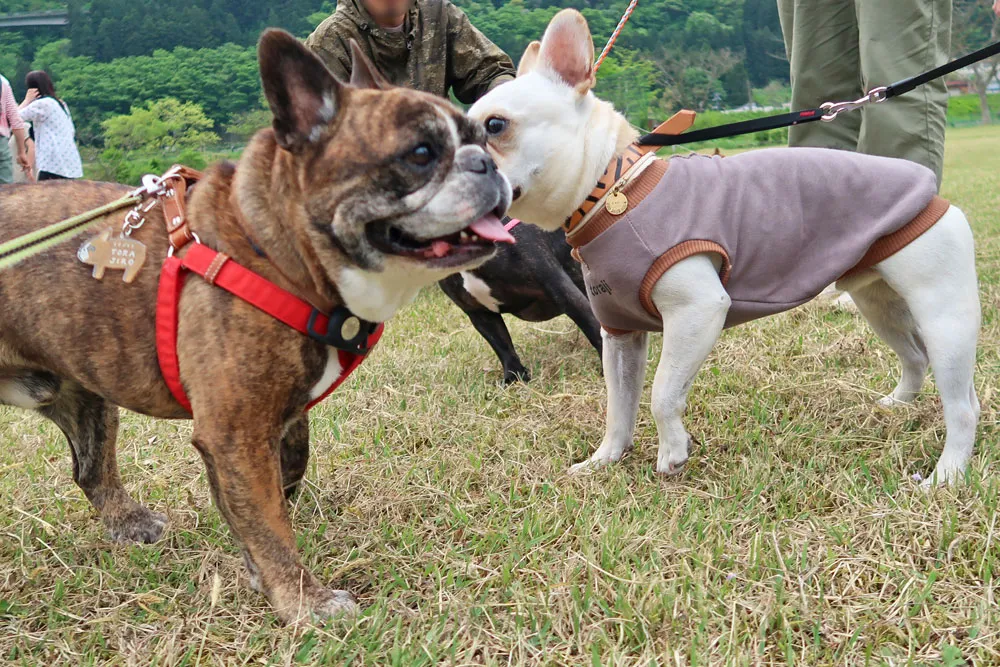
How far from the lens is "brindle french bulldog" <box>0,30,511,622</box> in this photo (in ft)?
6.08

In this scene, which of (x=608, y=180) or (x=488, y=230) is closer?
(x=488, y=230)

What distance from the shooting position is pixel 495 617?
6.40 feet

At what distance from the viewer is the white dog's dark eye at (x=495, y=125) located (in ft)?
7.91

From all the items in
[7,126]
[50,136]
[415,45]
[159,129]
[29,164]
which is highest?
[415,45]

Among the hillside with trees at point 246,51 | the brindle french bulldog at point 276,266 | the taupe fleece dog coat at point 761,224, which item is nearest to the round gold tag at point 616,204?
the taupe fleece dog coat at point 761,224

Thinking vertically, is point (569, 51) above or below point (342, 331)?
above

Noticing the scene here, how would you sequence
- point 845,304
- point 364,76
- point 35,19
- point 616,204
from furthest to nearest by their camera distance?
point 35,19, point 845,304, point 616,204, point 364,76

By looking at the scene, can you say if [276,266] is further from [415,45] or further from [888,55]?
[888,55]

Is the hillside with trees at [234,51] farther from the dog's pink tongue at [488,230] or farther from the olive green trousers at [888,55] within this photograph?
the dog's pink tongue at [488,230]

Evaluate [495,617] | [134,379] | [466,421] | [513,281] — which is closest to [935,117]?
[513,281]

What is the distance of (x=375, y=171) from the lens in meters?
1.85

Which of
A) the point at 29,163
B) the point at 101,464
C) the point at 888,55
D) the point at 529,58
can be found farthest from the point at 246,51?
the point at 101,464

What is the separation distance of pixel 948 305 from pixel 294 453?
6.58ft

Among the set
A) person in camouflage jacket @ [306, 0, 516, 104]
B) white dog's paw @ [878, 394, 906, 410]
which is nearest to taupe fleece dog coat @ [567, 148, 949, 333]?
white dog's paw @ [878, 394, 906, 410]
